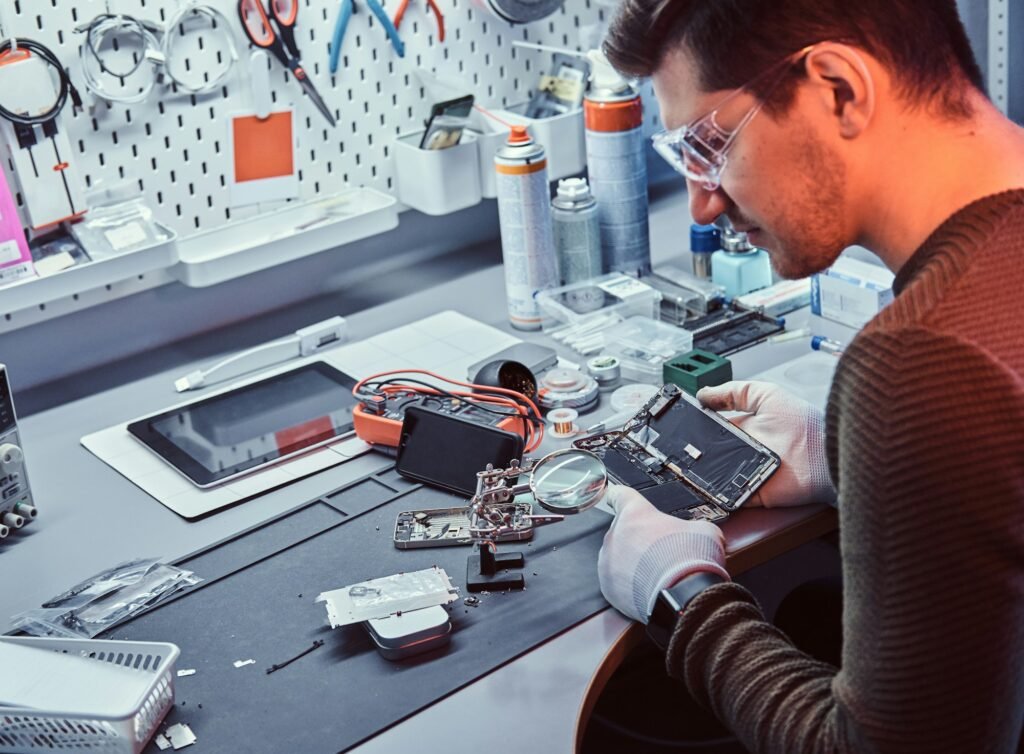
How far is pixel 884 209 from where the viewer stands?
999 mm

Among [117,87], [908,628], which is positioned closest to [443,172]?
[117,87]

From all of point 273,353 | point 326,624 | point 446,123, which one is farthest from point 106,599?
point 446,123

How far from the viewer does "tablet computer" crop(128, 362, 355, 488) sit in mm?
1536

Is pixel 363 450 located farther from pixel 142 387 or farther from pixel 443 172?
pixel 443 172

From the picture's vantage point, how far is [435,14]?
1.95m

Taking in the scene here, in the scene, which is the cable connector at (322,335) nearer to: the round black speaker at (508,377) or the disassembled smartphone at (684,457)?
the round black speaker at (508,377)

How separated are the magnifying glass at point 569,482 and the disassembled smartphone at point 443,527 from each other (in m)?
0.03

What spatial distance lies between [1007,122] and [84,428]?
1.21 metres

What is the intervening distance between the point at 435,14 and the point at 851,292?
780mm

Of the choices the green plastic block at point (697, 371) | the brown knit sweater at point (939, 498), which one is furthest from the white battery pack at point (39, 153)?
the brown knit sweater at point (939, 498)

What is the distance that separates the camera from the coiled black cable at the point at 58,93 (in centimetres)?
160

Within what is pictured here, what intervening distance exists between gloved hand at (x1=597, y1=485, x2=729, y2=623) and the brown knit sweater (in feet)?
0.73

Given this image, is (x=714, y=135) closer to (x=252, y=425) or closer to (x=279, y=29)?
(x=252, y=425)

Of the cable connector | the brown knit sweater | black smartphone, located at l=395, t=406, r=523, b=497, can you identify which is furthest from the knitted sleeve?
the cable connector
